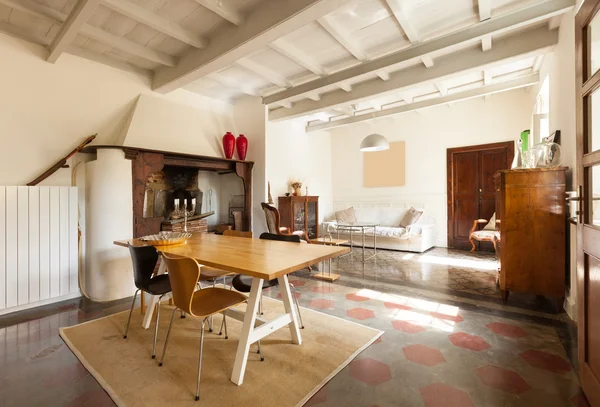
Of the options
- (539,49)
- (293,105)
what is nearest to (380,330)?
(539,49)

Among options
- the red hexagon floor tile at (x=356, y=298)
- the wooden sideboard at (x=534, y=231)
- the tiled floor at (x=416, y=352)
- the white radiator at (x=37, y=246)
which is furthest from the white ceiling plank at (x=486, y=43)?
the white radiator at (x=37, y=246)

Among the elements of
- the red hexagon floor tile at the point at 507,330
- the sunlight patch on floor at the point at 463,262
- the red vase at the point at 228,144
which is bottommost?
the red hexagon floor tile at the point at 507,330

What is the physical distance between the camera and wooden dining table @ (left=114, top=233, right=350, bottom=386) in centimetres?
163

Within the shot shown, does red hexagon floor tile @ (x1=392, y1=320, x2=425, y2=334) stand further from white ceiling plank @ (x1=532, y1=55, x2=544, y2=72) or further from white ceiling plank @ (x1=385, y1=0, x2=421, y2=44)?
white ceiling plank @ (x1=532, y1=55, x2=544, y2=72)

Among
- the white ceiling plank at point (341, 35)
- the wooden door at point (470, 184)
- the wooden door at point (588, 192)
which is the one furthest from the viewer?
the wooden door at point (470, 184)

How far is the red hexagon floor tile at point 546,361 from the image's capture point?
1857 mm

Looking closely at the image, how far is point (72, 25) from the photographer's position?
2.60m

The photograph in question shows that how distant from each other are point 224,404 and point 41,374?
129 centimetres

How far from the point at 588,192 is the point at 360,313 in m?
1.94

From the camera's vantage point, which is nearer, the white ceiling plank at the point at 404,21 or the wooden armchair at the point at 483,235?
the white ceiling plank at the point at 404,21

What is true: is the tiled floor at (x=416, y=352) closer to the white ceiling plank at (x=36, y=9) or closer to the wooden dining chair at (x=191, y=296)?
the wooden dining chair at (x=191, y=296)

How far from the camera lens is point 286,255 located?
1.95 meters

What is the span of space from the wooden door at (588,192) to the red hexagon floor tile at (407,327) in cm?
99

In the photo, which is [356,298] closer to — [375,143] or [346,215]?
[375,143]
